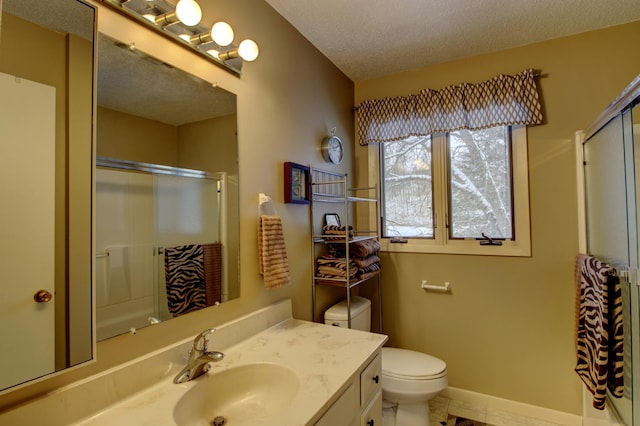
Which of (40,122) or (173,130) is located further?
(173,130)

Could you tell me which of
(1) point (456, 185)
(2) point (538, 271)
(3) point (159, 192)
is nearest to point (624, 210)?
(2) point (538, 271)

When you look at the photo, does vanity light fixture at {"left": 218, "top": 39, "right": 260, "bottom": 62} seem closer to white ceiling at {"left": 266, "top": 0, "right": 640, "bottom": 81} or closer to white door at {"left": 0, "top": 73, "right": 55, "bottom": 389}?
white ceiling at {"left": 266, "top": 0, "right": 640, "bottom": 81}

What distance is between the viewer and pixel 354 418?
115 centimetres

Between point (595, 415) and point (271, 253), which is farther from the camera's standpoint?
point (595, 415)

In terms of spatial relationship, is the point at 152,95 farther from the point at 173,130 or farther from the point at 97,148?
the point at 97,148

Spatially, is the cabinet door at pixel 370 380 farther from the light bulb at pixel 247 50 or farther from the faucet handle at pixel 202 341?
the light bulb at pixel 247 50

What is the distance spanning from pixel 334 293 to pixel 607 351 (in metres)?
1.38

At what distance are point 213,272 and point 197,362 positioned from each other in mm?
341

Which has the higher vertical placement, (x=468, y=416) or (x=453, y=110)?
(x=453, y=110)

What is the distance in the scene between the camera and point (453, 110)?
7.14 ft

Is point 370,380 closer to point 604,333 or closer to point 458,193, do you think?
point 604,333

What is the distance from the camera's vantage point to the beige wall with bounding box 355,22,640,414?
6.28 ft

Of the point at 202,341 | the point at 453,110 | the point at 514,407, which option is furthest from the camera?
the point at 453,110

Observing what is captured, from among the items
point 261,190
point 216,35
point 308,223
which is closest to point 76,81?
point 216,35
